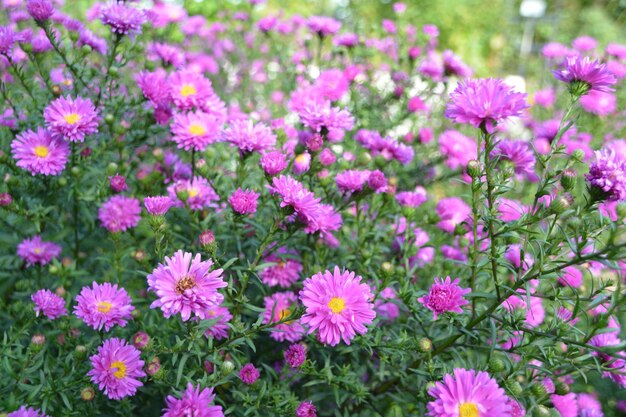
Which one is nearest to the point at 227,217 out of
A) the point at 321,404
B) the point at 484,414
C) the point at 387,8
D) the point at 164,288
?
the point at 164,288

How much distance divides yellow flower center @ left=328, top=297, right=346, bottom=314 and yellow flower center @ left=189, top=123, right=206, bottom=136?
3.08 ft

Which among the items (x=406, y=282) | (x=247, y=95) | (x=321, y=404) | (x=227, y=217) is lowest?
(x=321, y=404)

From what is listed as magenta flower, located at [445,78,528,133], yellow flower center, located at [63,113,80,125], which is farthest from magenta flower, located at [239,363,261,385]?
yellow flower center, located at [63,113,80,125]

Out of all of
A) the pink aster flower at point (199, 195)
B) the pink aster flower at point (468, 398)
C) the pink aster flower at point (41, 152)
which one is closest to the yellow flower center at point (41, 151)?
the pink aster flower at point (41, 152)

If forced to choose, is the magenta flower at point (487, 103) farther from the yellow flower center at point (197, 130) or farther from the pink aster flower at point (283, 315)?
the yellow flower center at point (197, 130)

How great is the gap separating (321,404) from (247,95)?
298 cm

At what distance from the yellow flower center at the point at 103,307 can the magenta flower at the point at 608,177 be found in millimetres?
1510

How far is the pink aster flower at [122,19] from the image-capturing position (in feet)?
6.77

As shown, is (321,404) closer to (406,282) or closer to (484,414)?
(406,282)

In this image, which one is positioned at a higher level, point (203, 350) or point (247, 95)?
point (247, 95)

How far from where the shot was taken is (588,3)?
12148 mm

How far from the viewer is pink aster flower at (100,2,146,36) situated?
2062mm

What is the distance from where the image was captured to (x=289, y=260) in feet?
6.47

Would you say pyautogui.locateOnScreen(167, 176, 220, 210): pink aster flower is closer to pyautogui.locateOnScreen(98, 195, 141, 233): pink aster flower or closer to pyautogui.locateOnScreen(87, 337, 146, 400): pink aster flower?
pyautogui.locateOnScreen(98, 195, 141, 233): pink aster flower
